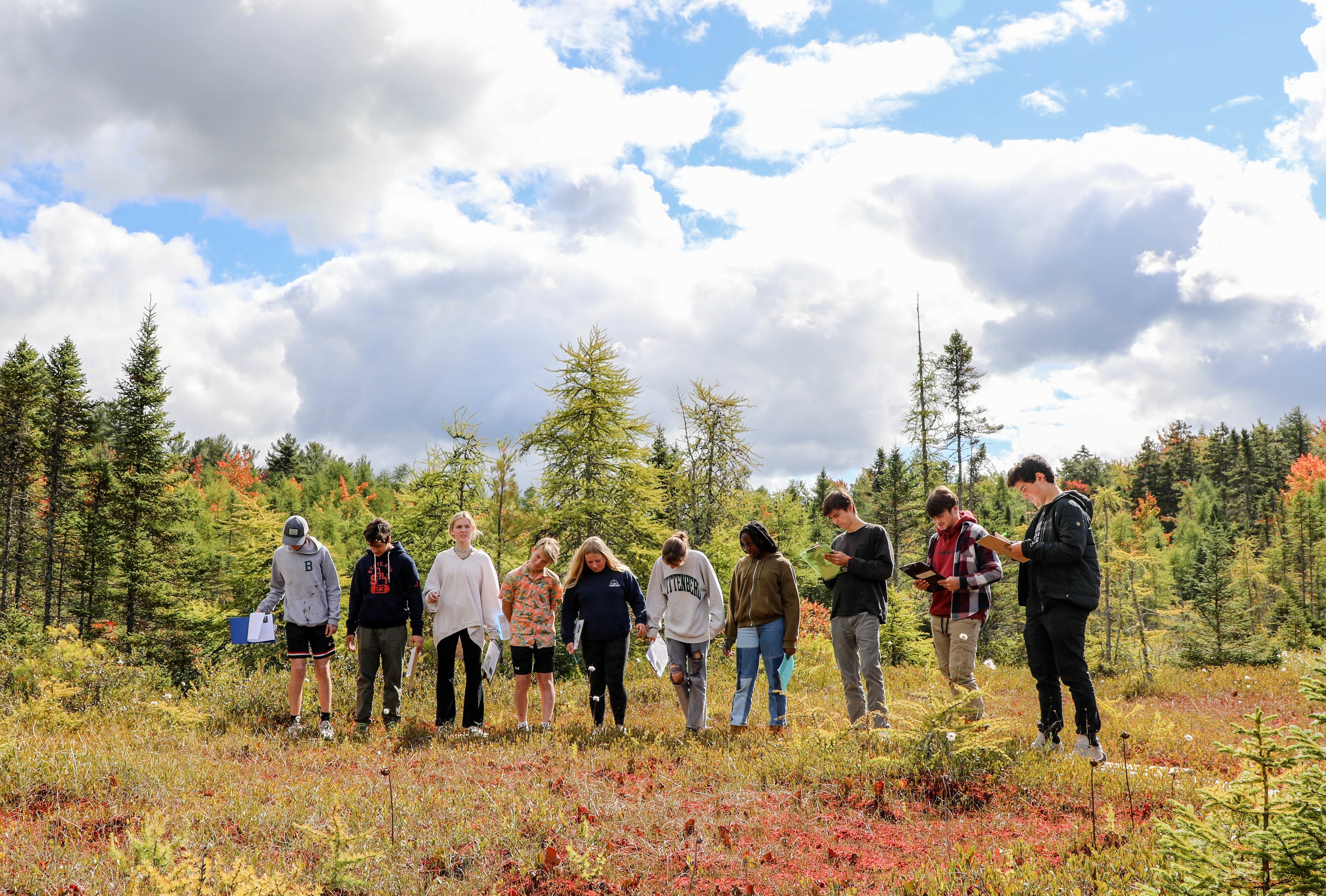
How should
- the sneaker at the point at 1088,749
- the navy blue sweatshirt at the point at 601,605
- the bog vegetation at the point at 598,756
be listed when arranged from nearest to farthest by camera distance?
the bog vegetation at the point at 598,756 → the sneaker at the point at 1088,749 → the navy blue sweatshirt at the point at 601,605

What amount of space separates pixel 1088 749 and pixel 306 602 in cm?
775

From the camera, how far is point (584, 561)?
812cm

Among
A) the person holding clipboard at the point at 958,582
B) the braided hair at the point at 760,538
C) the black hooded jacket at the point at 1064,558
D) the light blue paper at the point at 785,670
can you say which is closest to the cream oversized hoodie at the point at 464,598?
the braided hair at the point at 760,538

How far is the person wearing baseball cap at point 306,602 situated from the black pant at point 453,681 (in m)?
1.16

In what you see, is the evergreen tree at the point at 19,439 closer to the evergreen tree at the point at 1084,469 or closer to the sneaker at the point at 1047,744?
the sneaker at the point at 1047,744

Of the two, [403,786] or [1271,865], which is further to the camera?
[403,786]

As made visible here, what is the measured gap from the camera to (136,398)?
84.1ft

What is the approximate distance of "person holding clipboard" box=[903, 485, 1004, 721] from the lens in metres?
6.65

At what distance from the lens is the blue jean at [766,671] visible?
25.1 feet

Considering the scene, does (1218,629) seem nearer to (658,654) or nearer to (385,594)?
(658,654)

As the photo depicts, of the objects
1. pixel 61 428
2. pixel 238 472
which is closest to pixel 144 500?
pixel 61 428

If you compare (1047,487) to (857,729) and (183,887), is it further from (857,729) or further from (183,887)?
(183,887)

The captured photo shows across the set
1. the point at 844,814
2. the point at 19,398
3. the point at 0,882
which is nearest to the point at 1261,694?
the point at 844,814

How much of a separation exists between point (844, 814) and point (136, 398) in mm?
28347
